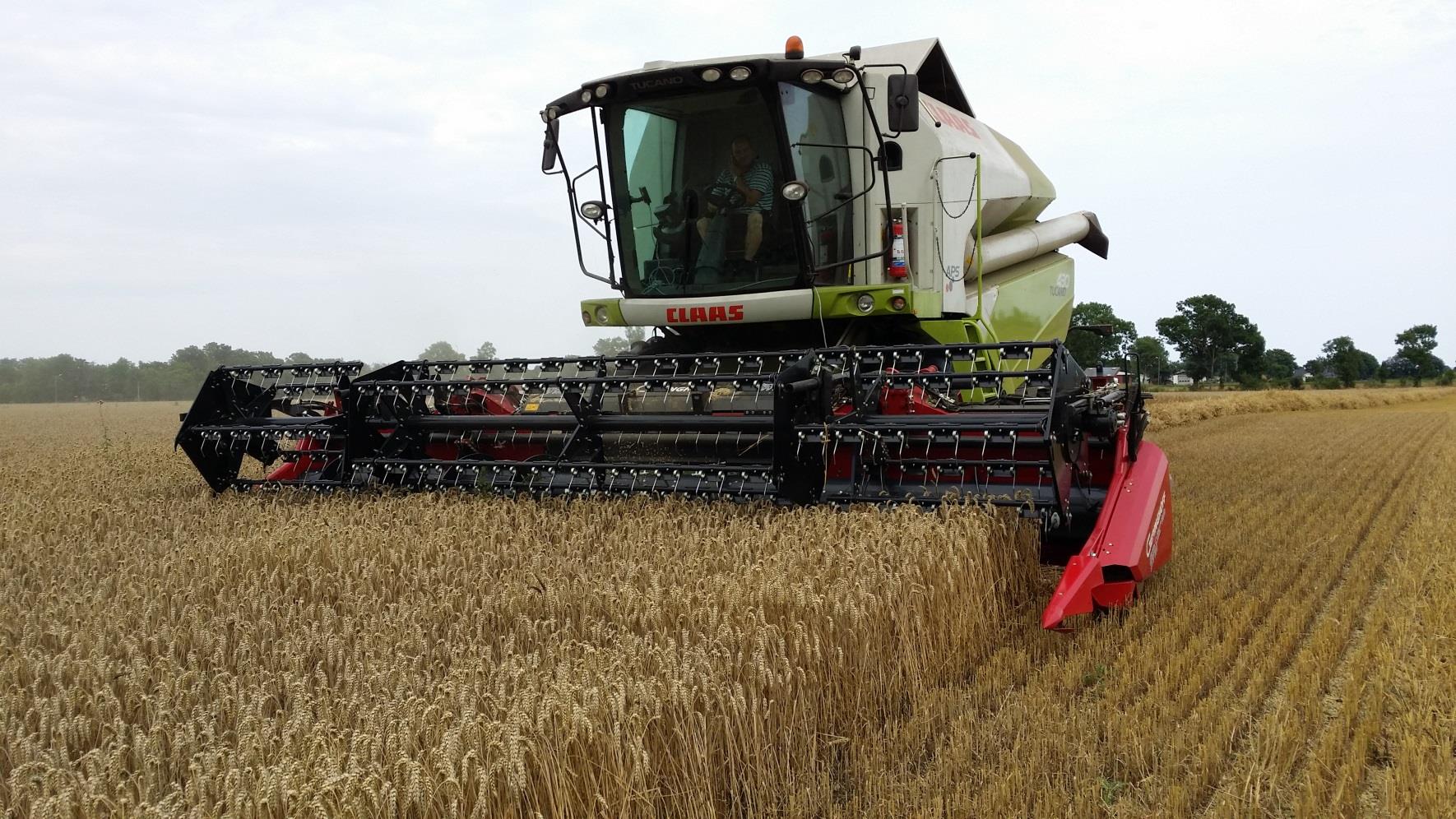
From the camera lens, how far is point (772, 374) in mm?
3916

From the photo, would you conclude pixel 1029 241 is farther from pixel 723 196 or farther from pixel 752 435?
pixel 752 435

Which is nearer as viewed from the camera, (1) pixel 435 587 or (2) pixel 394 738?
(2) pixel 394 738

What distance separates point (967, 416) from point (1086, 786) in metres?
1.77

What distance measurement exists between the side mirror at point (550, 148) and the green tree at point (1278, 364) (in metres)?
45.3

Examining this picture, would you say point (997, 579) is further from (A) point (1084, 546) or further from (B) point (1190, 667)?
(B) point (1190, 667)

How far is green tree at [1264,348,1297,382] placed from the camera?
49750 mm

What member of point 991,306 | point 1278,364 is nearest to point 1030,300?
point 991,306

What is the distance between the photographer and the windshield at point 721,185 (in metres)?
4.95

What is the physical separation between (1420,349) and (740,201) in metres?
74.0

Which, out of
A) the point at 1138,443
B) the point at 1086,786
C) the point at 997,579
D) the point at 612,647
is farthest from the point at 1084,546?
the point at 612,647

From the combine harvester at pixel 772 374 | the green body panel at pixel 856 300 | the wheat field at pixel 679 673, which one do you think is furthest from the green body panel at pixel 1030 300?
the wheat field at pixel 679 673

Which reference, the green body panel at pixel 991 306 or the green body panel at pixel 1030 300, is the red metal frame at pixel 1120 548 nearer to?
the green body panel at pixel 991 306

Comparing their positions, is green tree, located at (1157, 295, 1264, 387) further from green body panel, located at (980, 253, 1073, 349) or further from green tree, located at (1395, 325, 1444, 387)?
green body panel, located at (980, 253, 1073, 349)

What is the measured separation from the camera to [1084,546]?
3.39 m
